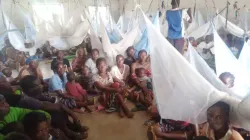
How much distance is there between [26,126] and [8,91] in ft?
1.57

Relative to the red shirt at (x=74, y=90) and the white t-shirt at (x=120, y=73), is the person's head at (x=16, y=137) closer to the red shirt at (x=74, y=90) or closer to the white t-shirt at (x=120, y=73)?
the red shirt at (x=74, y=90)

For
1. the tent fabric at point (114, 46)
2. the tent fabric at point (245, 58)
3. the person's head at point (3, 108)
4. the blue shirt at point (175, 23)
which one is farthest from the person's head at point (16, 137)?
the blue shirt at point (175, 23)

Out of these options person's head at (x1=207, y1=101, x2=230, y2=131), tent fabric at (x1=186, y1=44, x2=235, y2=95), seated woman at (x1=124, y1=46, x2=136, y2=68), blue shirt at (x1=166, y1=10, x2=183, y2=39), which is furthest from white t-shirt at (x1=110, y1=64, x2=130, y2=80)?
person's head at (x1=207, y1=101, x2=230, y2=131)

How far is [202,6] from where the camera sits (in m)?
5.25

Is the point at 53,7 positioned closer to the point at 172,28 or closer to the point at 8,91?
the point at 172,28

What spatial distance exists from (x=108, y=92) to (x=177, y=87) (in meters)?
0.94

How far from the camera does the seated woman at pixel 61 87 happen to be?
2.01m

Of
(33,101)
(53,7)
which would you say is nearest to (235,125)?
(33,101)

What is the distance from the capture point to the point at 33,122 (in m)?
1.12

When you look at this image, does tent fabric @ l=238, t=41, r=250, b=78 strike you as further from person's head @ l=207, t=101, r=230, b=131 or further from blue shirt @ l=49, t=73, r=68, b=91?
blue shirt @ l=49, t=73, r=68, b=91

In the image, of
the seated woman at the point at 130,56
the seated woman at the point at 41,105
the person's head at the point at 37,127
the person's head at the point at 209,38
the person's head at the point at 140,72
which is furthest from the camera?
the person's head at the point at 209,38

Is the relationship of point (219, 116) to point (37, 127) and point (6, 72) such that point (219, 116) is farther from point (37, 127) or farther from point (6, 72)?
point (6, 72)

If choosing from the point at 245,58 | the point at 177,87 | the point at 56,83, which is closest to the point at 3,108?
the point at 177,87

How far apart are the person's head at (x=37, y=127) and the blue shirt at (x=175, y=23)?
1.95 m
